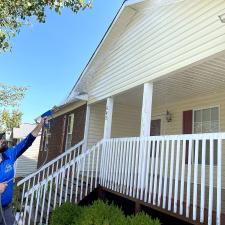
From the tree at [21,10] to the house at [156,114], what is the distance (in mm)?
1408

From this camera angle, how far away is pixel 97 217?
191 inches

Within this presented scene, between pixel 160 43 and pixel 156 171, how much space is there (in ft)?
9.16

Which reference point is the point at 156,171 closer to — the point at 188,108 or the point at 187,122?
the point at 187,122

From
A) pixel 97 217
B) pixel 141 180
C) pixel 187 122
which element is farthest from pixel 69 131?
pixel 97 217

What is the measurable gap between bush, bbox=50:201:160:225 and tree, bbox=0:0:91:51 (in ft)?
12.8

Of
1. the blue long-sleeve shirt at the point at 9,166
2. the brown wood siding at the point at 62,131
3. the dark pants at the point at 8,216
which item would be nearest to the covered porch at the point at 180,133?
the brown wood siding at the point at 62,131

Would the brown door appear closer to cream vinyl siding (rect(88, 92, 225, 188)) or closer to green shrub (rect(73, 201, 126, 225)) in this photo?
cream vinyl siding (rect(88, 92, 225, 188))

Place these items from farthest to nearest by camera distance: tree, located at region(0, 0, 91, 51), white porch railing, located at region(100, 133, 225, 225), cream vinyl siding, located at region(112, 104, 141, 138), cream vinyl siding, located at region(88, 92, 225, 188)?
cream vinyl siding, located at region(112, 104, 141, 138) < cream vinyl siding, located at region(88, 92, 225, 188) < tree, located at region(0, 0, 91, 51) < white porch railing, located at region(100, 133, 225, 225)

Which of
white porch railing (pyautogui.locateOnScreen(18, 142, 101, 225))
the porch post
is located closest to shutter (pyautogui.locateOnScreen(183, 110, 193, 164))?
the porch post

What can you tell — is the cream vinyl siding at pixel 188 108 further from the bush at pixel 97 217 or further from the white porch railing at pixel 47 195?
the bush at pixel 97 217

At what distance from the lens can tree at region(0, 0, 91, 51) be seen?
6.95 metres

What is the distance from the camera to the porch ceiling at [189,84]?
6413 millimetres

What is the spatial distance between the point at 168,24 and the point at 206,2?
1.15m

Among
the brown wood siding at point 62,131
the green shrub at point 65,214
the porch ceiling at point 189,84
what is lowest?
the green shrub at point 65,214
